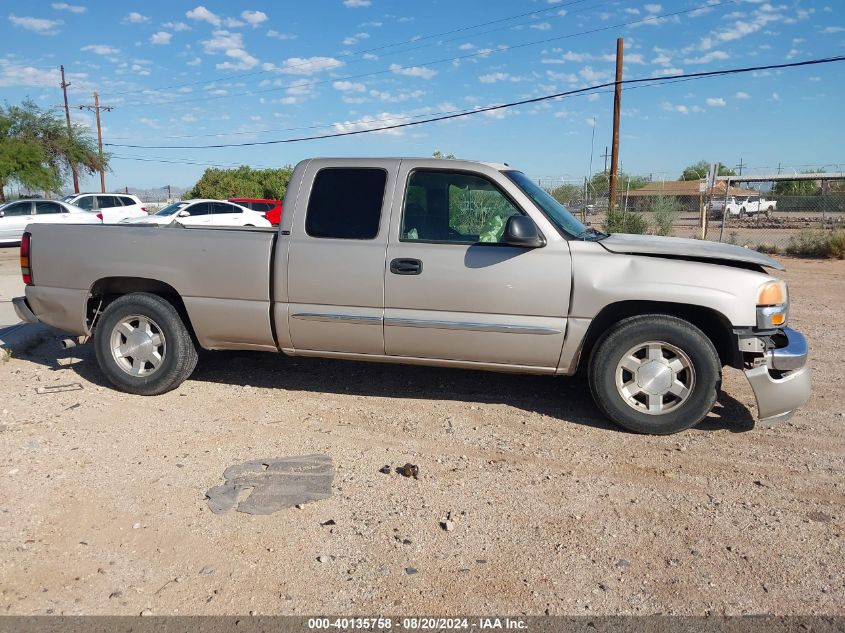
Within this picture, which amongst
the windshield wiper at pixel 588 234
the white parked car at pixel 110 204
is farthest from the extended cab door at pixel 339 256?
the white parked car at pixel 110 204

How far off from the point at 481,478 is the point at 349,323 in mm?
1604

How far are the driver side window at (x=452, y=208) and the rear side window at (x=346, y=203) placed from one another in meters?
0.24

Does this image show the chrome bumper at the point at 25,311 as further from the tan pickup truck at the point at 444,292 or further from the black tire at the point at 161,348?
the black tire at the point at 161,348

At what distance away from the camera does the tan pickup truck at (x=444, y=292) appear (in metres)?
4.50

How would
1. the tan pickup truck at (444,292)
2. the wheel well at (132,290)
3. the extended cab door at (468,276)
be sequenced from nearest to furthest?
the tan pickup truck at (444,292) < the extended cab door at (468,276) < the wheel well at (132,290)

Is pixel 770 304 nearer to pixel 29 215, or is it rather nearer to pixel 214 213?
pixel 214 213

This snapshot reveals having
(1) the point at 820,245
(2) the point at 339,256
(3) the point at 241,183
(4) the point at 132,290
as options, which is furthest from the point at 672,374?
(3) the point at 241,183

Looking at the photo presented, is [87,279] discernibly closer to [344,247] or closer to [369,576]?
[344,247]

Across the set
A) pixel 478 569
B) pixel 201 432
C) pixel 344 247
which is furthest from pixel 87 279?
pixel 478 569

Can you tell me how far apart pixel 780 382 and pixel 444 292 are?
2.33 meters

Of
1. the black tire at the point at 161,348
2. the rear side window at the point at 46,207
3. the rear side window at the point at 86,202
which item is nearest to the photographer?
the black tire at the point at 161,348

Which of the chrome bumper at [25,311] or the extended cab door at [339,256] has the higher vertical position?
the extended cab door at [339,256]

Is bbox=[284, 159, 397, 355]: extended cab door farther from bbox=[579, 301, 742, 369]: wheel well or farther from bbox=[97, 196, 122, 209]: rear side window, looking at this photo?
bbox=[97, 196, 122, 209]: rear side window

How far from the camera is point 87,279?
547 cm
